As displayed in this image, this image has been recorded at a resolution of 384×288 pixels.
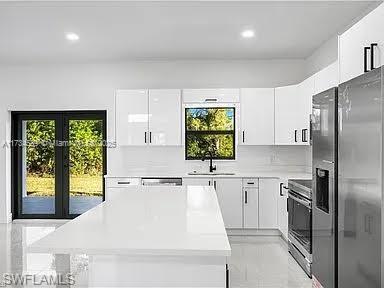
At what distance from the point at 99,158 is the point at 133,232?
17.4 feet

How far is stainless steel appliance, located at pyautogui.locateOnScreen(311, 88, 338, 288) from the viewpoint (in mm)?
2826

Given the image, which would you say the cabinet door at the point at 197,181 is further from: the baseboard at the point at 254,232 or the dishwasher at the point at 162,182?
the baseboard at the point at 254,232

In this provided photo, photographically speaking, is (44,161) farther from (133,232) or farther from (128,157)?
(133,232)

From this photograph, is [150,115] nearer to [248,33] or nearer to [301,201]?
[248,33]

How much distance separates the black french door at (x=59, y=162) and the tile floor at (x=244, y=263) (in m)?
1.33

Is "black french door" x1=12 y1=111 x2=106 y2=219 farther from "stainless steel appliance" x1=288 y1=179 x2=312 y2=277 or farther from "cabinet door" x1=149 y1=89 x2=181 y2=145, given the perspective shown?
"stainless steel appliance" x1=288 y1=179 x2=312 y2=277

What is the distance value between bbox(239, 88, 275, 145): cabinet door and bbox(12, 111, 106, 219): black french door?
2.44 m

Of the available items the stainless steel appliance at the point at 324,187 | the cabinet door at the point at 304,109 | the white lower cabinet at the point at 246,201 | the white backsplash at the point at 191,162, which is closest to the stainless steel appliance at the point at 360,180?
the stainless steel appliance at the point at 324,187

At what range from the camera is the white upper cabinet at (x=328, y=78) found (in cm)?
421

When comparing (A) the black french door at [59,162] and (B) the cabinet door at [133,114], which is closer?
(B) the cabinet door at [133,114]

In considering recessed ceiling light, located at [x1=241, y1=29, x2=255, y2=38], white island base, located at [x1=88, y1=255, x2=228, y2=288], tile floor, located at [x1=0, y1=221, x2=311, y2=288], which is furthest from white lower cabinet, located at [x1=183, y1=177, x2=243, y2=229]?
white island base, located at [x1=88, y1=255, x2=228, y2=288]

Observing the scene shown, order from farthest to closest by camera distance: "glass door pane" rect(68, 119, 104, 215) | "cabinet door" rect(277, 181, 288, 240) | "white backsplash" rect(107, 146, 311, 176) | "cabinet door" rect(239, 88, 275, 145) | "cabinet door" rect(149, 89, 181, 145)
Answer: "glass door pane" rect(68, 119, 104, 215), "white backsplash" rect(107, 146, 311, 176), "cabinet door" rect(149, 89, 181, 145), "cabinet door" rect(239, 88, 275, 145), "cabinet door" rect(277, 181, 288, 240)

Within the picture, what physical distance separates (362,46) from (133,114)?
437cm

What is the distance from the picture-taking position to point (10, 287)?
149 inches
